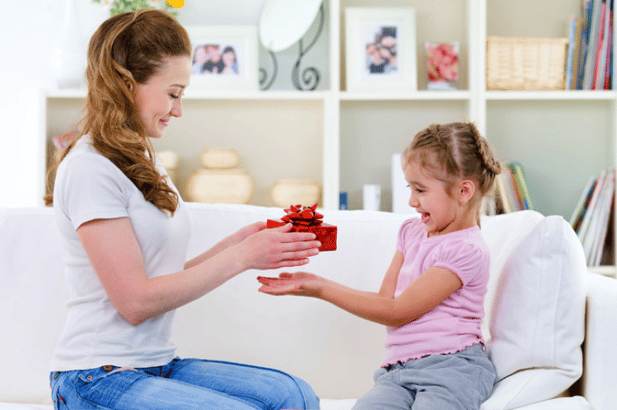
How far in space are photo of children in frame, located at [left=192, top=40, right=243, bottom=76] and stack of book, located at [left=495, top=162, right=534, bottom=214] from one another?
3.88 ft

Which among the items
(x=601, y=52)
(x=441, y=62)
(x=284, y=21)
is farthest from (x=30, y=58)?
(x=601, y=52)

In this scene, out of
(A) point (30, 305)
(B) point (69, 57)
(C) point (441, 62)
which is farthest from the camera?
(C) point (441, 62)

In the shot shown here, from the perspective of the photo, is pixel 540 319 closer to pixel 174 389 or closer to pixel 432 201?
pixel 432 201

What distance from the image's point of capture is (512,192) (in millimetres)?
2650

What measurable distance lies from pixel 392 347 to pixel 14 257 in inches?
37.5

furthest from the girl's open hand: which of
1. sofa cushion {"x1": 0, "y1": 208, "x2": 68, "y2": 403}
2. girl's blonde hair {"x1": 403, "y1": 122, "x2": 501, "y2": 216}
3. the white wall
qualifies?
the white wall

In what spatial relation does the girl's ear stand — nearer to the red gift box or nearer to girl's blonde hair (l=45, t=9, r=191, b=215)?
the red gift box

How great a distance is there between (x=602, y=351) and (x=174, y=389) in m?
0.79

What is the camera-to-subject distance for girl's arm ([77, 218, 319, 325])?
3.71ft

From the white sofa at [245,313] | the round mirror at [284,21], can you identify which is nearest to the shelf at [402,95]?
the round mirror at [284,21]

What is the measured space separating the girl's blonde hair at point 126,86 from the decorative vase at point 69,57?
1.43m

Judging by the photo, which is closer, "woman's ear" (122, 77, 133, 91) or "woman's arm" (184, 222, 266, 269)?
"woman's ear" (122, 77, 133, 91)

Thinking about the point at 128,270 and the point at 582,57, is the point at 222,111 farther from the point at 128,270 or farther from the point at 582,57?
the point at 128,270

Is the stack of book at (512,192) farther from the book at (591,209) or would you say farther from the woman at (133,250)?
the woman at (133,250)
